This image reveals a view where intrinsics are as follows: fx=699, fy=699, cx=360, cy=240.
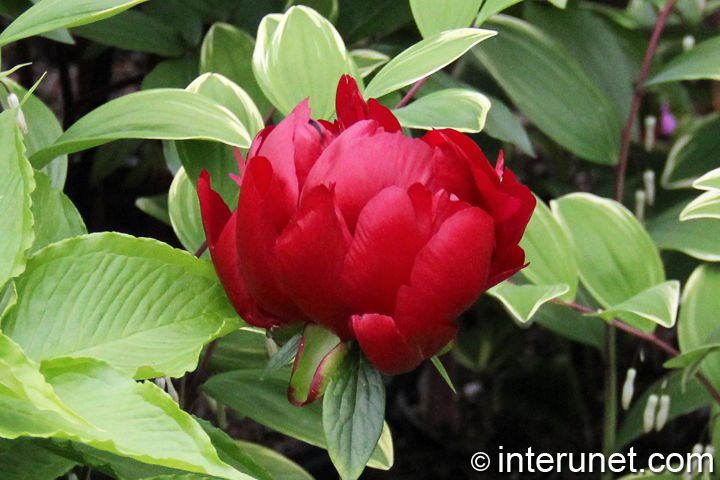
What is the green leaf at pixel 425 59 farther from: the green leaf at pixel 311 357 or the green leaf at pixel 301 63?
the green leaf at pixel 311 357

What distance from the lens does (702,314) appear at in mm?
483

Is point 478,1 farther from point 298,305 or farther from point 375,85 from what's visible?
point 298,305

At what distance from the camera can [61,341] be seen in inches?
10.5

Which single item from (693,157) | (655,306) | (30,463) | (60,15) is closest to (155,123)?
→ (60,15)

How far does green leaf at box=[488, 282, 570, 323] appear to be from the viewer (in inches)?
14.6

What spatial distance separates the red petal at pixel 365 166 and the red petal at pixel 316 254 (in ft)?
0.04

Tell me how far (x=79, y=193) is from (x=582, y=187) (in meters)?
0.67

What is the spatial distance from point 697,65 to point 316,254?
0.39 metres

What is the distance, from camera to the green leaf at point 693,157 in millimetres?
628

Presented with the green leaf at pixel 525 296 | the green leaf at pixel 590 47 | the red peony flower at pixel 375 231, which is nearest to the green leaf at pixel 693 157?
the green leaf at pixel 590 47

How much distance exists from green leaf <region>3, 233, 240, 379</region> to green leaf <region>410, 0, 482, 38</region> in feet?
0.65

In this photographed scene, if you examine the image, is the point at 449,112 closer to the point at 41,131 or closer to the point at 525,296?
the point at 525,296

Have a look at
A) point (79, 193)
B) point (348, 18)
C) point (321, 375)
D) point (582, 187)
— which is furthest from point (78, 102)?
point (582, 187)

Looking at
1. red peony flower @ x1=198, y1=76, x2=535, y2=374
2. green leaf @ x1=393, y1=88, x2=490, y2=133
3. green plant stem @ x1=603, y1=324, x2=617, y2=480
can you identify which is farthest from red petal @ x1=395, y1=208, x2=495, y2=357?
green plant stem @ x1=603, y1=324, x2=617, y2=480
